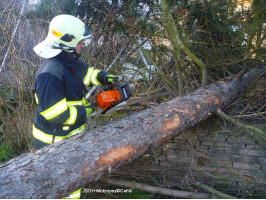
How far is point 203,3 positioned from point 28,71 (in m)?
3.33

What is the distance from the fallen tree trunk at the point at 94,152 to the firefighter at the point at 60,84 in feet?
1.17

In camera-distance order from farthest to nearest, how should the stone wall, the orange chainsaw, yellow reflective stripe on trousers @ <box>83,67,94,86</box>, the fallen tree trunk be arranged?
the stone wall
yellow reflective stripe on trousers @ <box>83,67,94,86</box>
the orange chainsaw
the fallen tree trunk

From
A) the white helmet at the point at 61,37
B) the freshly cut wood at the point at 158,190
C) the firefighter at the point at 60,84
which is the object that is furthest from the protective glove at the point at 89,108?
the freshly cut wood at the point at 158,190

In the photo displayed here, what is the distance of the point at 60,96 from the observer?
2199mm

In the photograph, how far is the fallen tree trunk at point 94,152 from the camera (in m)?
1.58

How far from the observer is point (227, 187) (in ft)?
10.2

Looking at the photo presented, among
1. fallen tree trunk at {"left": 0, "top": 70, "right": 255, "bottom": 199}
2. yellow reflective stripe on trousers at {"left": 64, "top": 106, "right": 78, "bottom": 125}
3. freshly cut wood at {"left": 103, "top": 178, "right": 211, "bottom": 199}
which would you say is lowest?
freshly cut wood at {"left": 103, "top": 178, "right": 211, "bottom": 199}

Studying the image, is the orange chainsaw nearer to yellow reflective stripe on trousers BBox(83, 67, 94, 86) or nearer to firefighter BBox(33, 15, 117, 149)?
firefighter BBox(33, 15, 117, 149)

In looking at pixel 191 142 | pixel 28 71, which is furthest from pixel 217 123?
pixel 28 71

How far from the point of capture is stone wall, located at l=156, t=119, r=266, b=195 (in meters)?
3.01

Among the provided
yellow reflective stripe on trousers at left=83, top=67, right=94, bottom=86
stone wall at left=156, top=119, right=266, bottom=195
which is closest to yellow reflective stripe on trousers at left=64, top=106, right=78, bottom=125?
yellow reflective stripe on trousers at left=83, top=67, right=94, bottom=86

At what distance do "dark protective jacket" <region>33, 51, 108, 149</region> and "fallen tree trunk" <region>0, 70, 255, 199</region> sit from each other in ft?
1.11

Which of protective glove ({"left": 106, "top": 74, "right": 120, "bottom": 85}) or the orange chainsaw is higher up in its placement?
protective glove ({"left": 106, "top": 74, "right": 120, "bottom": 85})

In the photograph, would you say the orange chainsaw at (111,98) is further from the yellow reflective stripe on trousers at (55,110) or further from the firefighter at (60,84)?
the yellow reflective stripe on trousers at (55,110)
